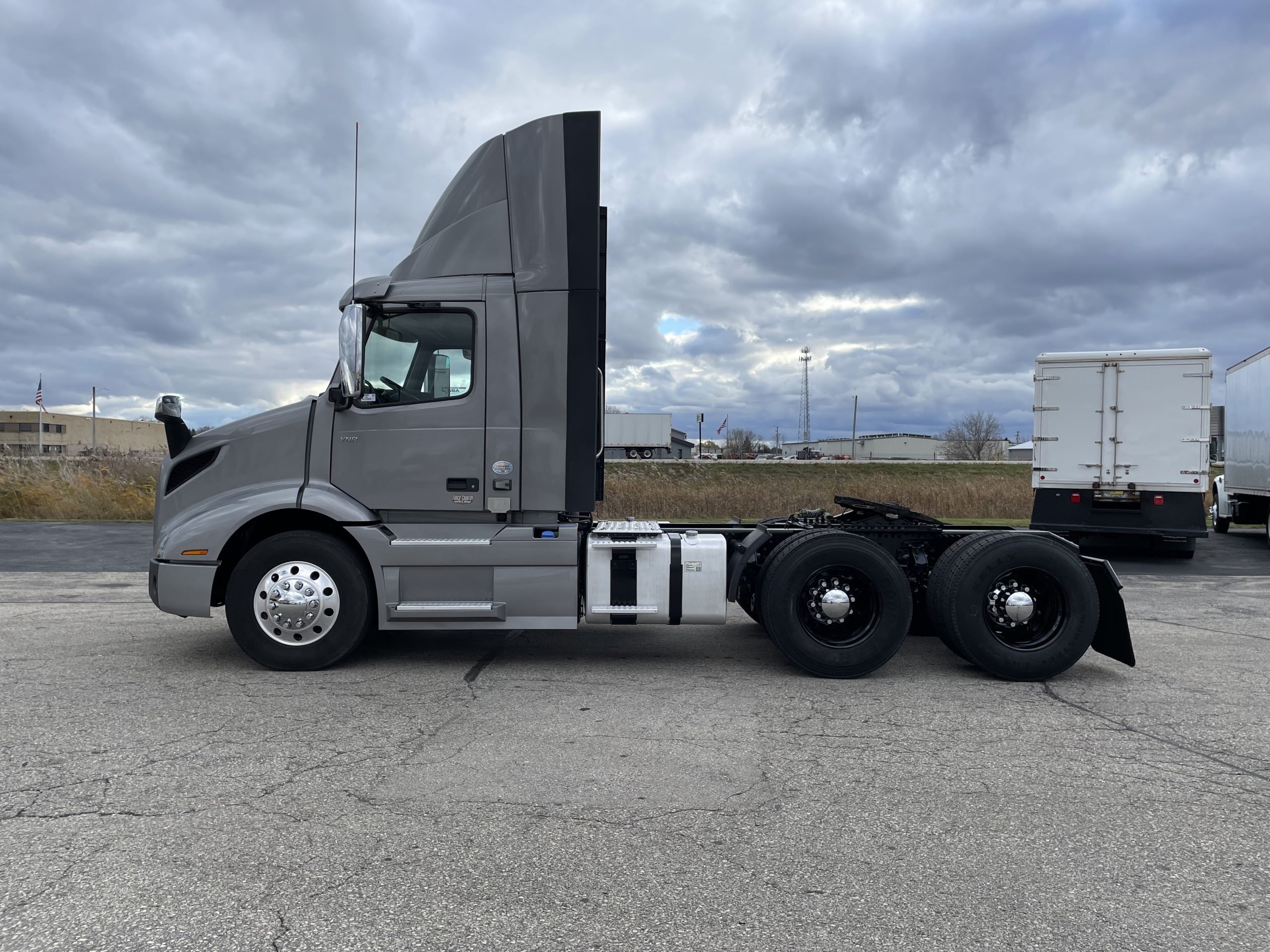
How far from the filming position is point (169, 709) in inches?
204

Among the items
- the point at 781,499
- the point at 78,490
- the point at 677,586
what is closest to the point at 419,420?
the point at 677,586

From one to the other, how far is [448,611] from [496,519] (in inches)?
29.3

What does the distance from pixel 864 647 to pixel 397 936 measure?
411cm

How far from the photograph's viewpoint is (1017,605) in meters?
6.13

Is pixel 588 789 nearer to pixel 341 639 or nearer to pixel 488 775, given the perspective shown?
pixel 488 775

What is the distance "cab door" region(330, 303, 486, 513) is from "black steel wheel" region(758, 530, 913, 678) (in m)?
2.27

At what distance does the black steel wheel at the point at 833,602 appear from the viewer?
605cm

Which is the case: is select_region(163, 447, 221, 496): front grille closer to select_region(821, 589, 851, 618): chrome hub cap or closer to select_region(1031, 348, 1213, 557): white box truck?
select_region(821, 589, 851, 618): chrome hub cap

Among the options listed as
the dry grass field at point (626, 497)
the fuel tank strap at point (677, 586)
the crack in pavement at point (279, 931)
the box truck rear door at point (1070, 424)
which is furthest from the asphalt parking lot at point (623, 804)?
the dry grass field at point (626, 497)

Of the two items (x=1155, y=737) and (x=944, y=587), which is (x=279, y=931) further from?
(x=944, y=587)

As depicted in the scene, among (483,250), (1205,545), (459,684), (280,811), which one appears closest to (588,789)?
(280,811)

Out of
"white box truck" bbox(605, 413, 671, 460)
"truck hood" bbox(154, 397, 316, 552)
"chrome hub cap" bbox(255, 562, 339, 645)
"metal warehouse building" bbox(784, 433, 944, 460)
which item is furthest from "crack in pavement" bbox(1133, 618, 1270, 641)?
"metal warehouse building" bbox(784, 433, 944, 460)

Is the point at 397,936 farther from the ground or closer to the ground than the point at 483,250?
closer to the ground

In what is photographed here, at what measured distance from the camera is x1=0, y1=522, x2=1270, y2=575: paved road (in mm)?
12617
